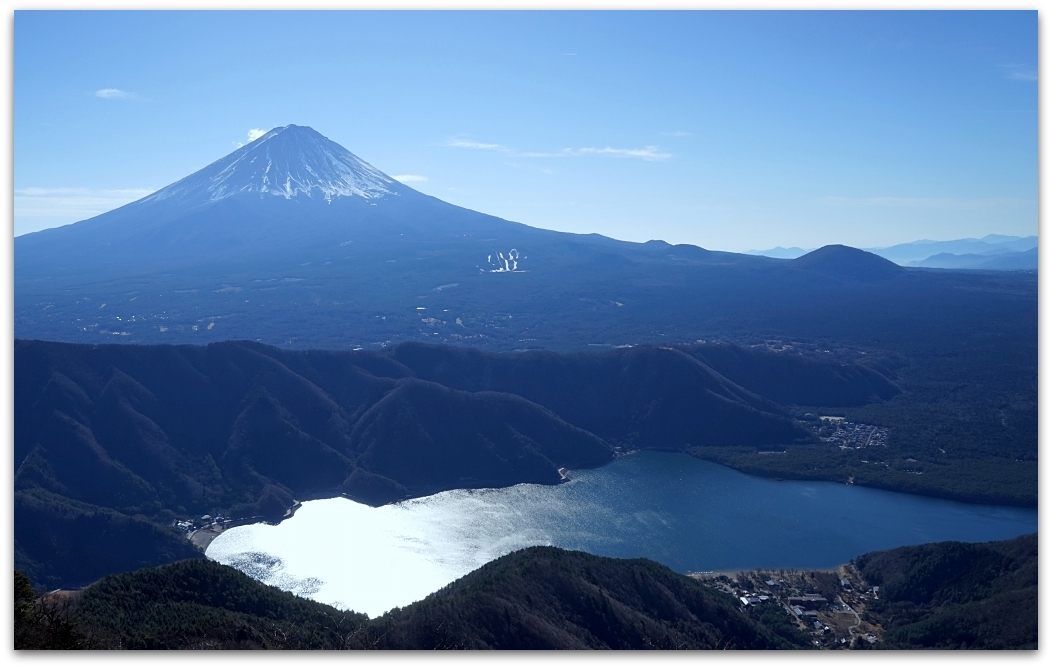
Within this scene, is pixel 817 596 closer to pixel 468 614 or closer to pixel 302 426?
pixel 468 614

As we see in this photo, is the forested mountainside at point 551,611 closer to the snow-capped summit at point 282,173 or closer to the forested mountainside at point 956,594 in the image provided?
the forested mountainside at point 956,594

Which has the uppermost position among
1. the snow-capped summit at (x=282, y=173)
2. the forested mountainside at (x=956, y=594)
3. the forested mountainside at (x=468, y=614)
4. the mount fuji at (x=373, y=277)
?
the snow-capped summit at (x=282, y=173)

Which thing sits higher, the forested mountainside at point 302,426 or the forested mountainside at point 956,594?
the forested mountainside at point 302,426

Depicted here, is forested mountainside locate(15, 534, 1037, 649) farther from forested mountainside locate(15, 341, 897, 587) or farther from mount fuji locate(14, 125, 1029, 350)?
mount fuji locate(14, 125, 1029, 350)

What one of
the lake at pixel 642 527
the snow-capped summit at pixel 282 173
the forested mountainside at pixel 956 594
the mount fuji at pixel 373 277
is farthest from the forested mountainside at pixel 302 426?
the snow-capped summit at pixel 282 173

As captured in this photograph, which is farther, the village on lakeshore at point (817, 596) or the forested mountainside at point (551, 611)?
the village on lakeshore at point (817, 596)

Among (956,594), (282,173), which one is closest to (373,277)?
(282,173)
